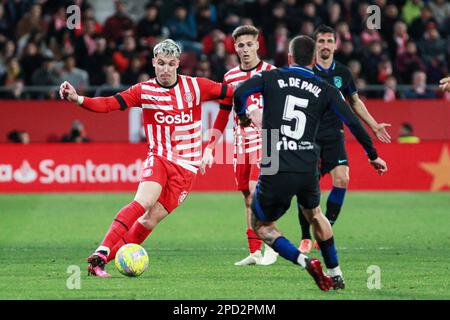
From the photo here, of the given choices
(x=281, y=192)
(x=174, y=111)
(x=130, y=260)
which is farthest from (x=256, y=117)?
(x=130, y=260)

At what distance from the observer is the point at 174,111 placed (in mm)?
9906

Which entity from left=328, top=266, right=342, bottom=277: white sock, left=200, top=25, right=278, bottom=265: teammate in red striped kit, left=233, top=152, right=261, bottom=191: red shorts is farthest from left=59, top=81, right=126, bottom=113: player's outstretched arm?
left=328, top=266, right=342, bottom=277: white sock

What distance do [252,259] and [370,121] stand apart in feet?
6.10

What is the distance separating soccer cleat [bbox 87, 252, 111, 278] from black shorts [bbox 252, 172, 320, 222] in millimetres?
1658

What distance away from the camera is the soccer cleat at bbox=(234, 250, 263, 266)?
415 inches

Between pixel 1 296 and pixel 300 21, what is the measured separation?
48.8ft

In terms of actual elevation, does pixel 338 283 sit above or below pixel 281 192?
below

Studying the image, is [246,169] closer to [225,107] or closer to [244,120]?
[225,107]

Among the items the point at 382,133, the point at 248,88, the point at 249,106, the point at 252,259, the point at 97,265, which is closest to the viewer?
the point at 248,88

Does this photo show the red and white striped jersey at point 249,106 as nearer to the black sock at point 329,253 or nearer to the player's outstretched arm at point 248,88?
the player's outstretched arm at point 248,88

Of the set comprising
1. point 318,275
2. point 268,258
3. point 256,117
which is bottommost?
point 268,258

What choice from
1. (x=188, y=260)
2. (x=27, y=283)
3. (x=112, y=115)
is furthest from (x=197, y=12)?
(x=27, y=283)

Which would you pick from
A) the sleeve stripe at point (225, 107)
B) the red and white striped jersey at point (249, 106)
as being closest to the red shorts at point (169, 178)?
the sleeve stripe at point (225, 107)

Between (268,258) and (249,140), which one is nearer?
(268,258)
